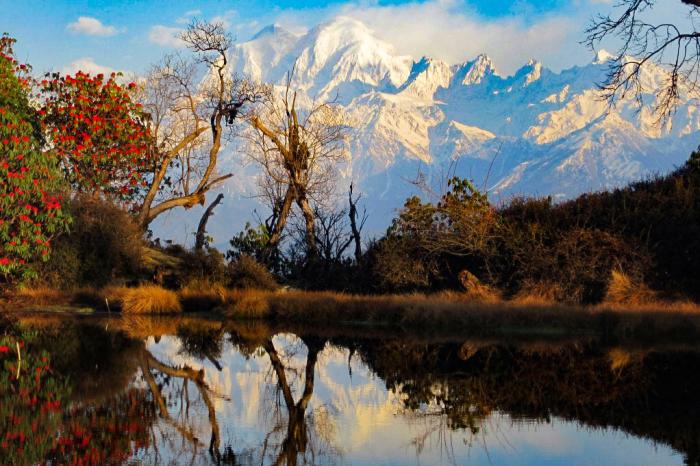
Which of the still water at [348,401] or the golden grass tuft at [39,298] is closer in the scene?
the still water at [348,401]

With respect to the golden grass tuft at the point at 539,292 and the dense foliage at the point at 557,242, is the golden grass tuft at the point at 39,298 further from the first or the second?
the golden grass tuft at the point at 539,292

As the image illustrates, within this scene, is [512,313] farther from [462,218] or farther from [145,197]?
[145,197]

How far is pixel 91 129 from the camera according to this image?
39.5 metres

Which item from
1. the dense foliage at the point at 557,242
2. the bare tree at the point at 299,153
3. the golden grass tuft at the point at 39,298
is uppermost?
the bare tree at the point at 299,153

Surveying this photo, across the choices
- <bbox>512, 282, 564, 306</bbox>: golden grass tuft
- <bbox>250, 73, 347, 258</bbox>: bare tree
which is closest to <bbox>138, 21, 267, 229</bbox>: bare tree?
<bbox>250, 73, 347, 258</bbox>: bare tree

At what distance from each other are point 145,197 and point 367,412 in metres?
28.2

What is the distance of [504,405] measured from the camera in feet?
54.1

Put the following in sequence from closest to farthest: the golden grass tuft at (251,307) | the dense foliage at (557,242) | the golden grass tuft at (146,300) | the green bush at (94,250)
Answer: the dense foliage at (557,242), the golden grass tuft at (251,307), the golden grass tuft at (146,300), the green bush at (94,250)

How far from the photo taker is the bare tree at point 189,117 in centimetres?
4203

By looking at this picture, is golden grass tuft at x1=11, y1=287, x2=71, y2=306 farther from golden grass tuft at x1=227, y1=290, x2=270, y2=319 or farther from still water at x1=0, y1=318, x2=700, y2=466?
still water at x1=0, y1=318, x2=700, y2=466

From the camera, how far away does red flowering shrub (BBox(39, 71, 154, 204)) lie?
1548 inches

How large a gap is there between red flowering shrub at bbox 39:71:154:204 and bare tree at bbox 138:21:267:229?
206 cm

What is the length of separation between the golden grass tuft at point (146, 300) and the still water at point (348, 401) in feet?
21.7

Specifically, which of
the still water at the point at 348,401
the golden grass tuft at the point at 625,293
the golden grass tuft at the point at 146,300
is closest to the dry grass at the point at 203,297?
the golden grass tuft at the point at 146,300
